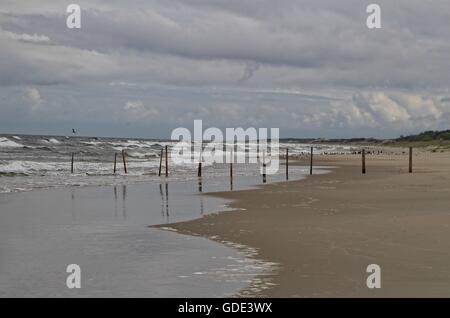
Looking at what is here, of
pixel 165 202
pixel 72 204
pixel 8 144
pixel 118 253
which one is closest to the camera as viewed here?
pixel 118 253

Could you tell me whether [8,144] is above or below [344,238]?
above

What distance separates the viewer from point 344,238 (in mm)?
13156

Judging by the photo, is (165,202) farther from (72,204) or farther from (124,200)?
(72,204)

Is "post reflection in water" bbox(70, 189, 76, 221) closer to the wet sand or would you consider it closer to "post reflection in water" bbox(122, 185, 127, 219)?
"post reflection in water" bbox(122, 185, 127, 219)

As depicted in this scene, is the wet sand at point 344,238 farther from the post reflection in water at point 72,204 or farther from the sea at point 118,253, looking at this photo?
the post reflection in water at point 72,204

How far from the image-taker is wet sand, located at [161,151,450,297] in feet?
29.4

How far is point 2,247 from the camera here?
12.5 metres

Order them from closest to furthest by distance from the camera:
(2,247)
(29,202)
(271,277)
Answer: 1. (271,277)
2. (2,247)
3. (29,202)

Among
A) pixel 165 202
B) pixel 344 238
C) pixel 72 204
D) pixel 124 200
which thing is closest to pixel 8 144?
pixel 124 200

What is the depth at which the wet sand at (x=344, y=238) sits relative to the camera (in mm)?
8969

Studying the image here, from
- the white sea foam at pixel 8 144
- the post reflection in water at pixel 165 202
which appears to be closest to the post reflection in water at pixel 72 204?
the post reflection in water at pixel 165 202

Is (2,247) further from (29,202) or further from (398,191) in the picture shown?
(398,191)
